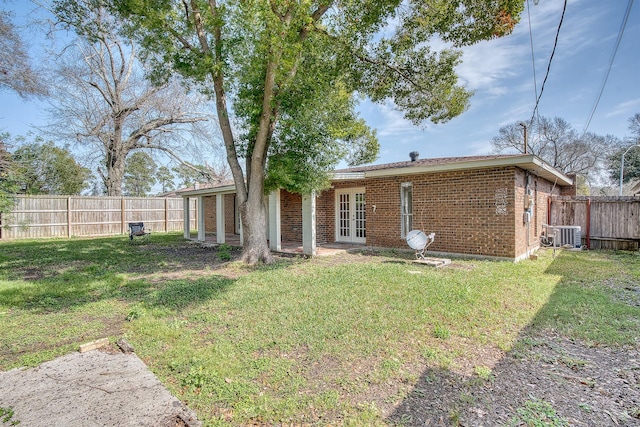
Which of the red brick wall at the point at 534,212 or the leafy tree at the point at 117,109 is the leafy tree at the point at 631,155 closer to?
the red brick wall at the point at 534,212

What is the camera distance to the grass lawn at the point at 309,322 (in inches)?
110

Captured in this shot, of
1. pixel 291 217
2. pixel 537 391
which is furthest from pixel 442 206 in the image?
pixel 537 391

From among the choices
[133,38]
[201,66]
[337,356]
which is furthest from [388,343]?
[133,38]

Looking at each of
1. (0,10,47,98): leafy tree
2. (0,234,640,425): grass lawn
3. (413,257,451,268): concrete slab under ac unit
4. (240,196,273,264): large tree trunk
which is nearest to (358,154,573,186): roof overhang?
(0,234,640,425): grass lawn

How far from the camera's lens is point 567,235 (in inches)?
460

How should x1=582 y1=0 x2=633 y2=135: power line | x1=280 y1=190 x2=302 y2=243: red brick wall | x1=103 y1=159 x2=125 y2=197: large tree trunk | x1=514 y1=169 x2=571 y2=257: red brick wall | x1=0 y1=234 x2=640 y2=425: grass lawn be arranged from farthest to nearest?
x1=103 y1=159 x2=125 y2=197: large tree trunk < x1=280 y1=190 x2=302 y2=243: red brick wall < x1=514 y1=169 x2=571 y2=257: red brick wall < x1=582 y1=0 x2=633 y2=135: power line < x1=0 y1=234 x2=640 y2=425: grass lawn

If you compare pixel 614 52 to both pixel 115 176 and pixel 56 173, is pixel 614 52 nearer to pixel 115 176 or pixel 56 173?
pixel 115 176

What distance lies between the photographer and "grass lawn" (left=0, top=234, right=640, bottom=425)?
9.16 feet

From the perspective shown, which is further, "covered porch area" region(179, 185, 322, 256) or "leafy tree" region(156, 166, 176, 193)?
"leafy tree" region(156, 166, 176, 193)

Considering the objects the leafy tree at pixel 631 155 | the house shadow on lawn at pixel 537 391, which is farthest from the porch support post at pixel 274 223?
the leafy tree at pixel 631 155

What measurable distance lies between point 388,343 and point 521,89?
36.9ft

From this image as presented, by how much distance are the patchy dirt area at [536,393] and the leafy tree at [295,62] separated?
6.23 metres

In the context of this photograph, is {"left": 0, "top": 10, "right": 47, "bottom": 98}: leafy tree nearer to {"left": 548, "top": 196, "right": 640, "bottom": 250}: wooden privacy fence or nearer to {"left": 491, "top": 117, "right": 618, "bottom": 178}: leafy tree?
{"left": 548, "top": 196, "right": 640, "bottom": 250}: wooden privacy fence

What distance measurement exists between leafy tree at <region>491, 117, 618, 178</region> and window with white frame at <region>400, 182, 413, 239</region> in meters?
27.1
